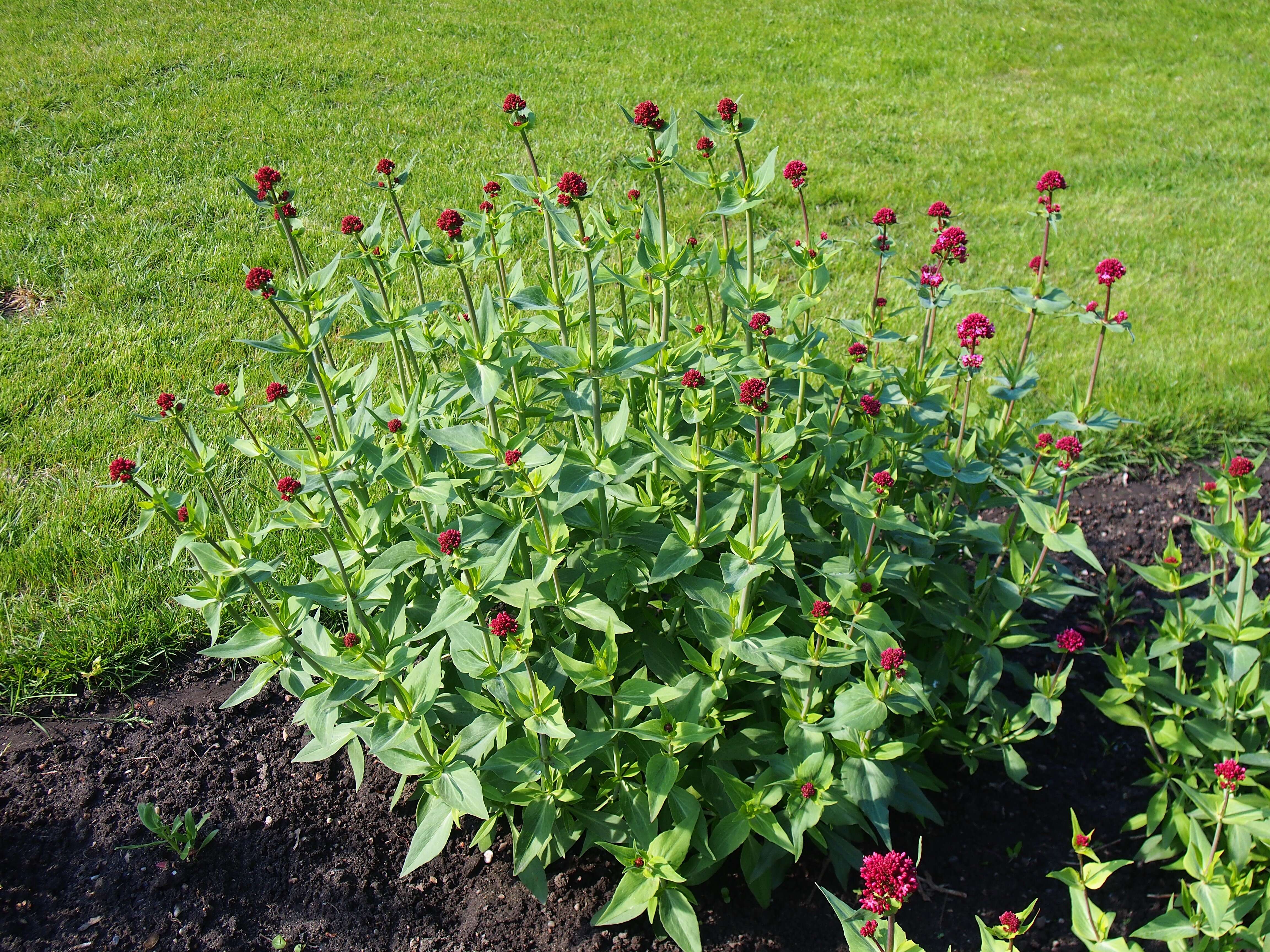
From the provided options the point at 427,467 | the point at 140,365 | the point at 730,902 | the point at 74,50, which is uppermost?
the point at 74,50

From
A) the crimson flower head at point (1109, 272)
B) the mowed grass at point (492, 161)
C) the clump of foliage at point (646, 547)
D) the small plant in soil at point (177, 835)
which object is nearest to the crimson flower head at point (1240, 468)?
the clump of foliage at point (646, 547)

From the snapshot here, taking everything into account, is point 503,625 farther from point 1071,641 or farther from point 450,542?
point 1071,641

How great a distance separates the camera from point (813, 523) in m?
2.91

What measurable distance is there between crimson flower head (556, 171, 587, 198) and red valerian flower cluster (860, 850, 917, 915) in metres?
1.69

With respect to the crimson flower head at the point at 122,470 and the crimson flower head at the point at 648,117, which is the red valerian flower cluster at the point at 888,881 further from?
the crimson flower head at the point at 122,470

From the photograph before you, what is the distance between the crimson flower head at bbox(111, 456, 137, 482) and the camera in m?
2.29

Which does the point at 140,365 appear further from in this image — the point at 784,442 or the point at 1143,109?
the point at 1143,109

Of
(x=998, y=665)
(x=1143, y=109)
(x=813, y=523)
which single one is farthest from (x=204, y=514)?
(x=1143, y=109)

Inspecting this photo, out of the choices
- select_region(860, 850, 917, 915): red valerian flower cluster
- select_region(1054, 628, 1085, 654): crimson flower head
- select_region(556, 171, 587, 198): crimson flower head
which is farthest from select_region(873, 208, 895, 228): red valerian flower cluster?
select_region(860, 850, 917, 915): red valerian flower cluster

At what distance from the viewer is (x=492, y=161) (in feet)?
24.0

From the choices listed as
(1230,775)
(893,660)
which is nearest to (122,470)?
(893,660)

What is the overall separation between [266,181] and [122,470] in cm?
84

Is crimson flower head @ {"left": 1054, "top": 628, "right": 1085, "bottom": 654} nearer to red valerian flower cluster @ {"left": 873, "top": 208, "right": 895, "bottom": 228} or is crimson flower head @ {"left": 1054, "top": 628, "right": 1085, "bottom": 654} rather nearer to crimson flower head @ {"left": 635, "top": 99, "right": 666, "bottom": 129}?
red valerian flower cluster @ {"left": 873, "top": 208, "right": 895, "bottom": 228}

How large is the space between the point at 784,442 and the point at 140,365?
14.5 feet
